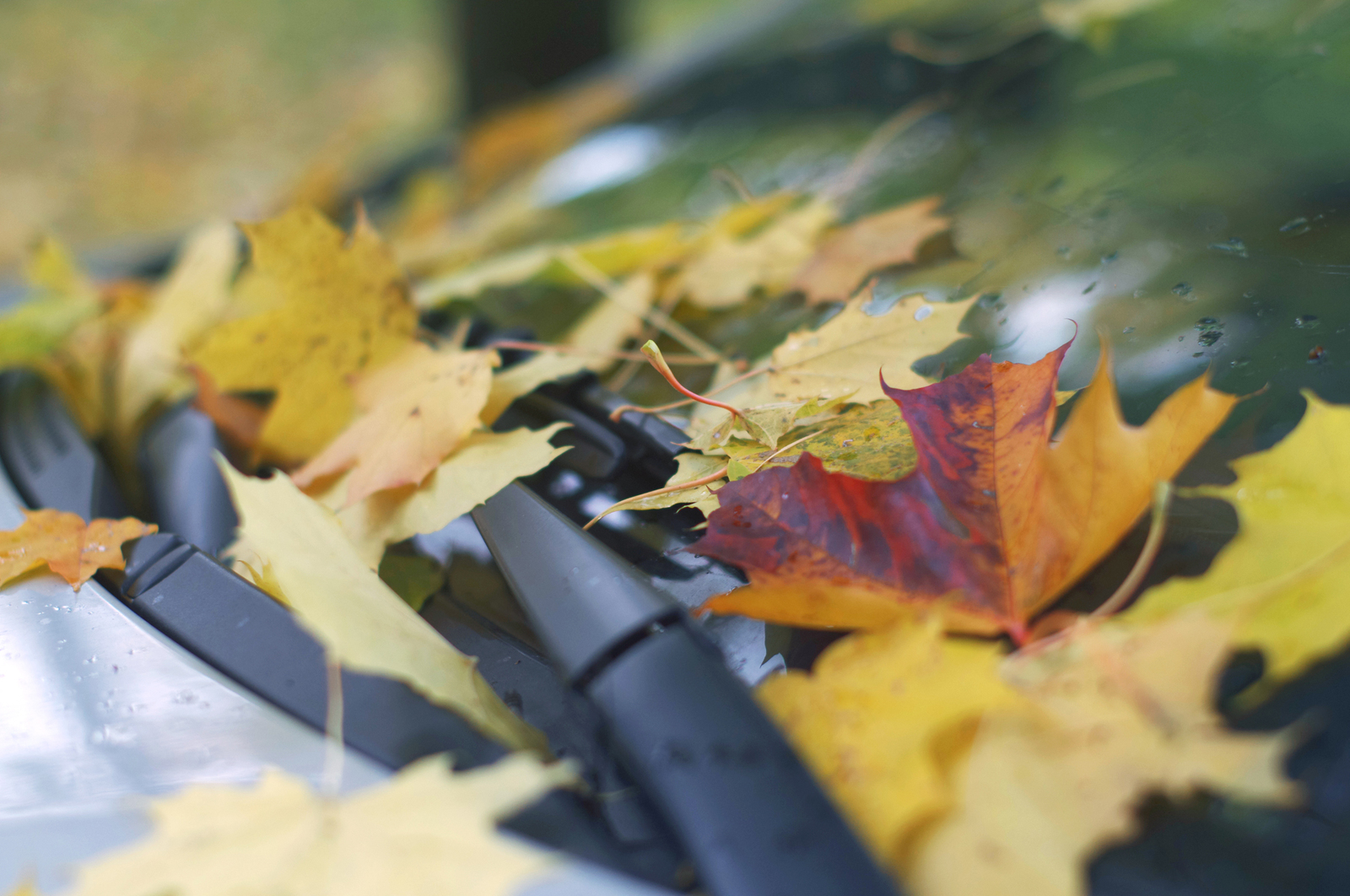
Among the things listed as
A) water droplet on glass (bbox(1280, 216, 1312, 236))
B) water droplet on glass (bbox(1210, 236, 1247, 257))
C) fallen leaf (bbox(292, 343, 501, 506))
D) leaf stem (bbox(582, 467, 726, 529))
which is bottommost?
water droplet on glass (bbox(1210, 236, 1247, 257))

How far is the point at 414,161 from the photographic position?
2.21m

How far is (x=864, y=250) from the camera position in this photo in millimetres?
1002

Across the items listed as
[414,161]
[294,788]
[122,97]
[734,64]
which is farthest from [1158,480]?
[122,97]

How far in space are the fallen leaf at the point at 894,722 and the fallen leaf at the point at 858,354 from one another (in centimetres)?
28

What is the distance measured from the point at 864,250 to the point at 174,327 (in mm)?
957

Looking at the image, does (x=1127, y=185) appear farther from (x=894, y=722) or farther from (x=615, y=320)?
(x=894, y=722)

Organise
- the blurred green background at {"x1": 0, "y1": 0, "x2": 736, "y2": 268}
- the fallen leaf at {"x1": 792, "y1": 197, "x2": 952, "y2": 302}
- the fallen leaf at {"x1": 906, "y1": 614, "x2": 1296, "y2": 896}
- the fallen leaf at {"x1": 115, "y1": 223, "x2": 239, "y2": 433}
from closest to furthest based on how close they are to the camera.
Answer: the fallen leaf at {"x1": 906, "y1": 614, "x2": 1296, "y2": 896} → the fallen leaf at {"x1": 792, "y1": 197, "x2": 952, "y2": 302} → the fallen leaf at {"x1": 115, "y1": 223, "x2": 239, "y2": 433} → the blurred green background at {"x1": 0, "y1": 0, "x2": 736, "y2": 268}

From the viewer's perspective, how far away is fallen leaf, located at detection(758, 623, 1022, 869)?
0.41m

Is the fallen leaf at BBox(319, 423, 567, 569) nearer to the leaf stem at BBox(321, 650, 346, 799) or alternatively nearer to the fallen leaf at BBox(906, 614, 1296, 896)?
the leaf stem at BBox(321, 650, 346, 799)

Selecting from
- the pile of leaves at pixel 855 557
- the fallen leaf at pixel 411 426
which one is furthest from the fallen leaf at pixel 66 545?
the fallen leaf at pixel 411 426

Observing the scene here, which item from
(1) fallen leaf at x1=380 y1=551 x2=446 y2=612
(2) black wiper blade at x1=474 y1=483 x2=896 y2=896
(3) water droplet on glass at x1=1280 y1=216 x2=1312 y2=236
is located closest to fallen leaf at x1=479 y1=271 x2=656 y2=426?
(1) fallen leaf at x1=380 y1=551 x2=446 y2=612

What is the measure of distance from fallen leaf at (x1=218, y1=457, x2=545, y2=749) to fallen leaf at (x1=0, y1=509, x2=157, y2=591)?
0.71 ft

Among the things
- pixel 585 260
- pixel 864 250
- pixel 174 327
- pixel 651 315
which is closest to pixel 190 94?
pixel 174 327

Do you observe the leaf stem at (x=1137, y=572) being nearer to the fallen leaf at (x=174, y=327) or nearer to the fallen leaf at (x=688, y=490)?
the fallen leaf at (x=688, y=490)
